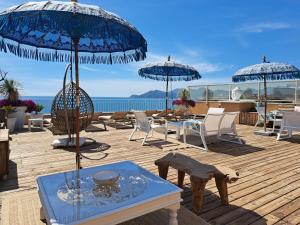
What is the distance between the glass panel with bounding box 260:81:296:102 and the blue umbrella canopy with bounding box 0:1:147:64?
871 cm

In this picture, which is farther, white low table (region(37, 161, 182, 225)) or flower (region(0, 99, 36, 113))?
flower (region(0, 99, 36, 113))

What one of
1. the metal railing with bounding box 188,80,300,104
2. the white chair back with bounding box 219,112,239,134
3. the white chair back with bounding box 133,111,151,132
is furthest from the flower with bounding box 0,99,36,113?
the metal railing with bounding box 188,80,300,104

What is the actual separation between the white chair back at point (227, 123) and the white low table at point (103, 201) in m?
3.98

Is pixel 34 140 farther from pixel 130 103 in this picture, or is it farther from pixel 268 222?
pixel 130 103

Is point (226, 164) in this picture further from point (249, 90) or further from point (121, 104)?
point (121, 104)

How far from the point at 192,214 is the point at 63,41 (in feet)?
9.42

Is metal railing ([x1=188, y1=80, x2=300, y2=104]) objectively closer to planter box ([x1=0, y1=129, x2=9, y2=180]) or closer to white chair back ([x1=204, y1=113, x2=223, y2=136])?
white chair back ([x1=204, y1=113, x2=223, y2=136])

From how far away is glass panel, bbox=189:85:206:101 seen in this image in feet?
41.5

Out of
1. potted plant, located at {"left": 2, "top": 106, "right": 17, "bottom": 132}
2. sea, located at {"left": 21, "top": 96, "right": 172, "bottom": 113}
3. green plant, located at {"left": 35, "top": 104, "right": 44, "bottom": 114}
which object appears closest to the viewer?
potted plant, located at {"left": 2, "top": 106, "right": 17, "bottom": 132}

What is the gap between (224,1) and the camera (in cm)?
967

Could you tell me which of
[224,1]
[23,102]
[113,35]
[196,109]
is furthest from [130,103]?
[113,35]

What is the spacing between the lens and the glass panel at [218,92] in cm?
1159

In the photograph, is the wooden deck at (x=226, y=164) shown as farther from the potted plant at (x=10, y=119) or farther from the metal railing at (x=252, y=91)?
the metal railing at (x=252, y=91)

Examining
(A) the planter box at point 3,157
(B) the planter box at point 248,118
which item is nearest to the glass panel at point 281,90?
(B) the planter box at point 248,118
